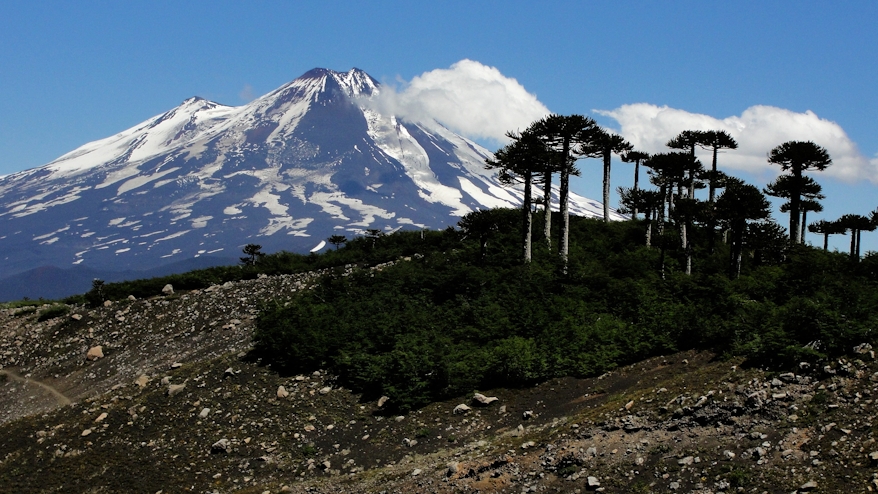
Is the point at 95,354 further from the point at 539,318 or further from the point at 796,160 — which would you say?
the point at 796,160

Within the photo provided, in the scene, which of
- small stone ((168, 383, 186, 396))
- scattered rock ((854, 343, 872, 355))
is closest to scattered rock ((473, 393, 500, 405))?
scattered rock ((854, 343, 872, 355))

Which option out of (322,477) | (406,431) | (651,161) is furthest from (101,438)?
(651,161)

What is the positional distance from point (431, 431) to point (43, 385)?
1621 centimetres

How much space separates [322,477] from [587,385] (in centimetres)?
659

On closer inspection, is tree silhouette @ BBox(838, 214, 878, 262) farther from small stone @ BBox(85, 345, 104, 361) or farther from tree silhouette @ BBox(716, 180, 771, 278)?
small stone @ BBox(85, 345, 104, 361)

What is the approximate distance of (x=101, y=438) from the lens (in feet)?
55.5

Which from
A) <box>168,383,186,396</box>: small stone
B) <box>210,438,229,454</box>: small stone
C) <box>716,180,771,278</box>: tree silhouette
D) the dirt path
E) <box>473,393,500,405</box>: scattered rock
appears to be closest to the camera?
<box>210,438,229,454</box>: small stone

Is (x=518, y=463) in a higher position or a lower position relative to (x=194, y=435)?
higher

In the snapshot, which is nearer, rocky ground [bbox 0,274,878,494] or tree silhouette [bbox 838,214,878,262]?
rocky ground [bbox 0,274,878,494]

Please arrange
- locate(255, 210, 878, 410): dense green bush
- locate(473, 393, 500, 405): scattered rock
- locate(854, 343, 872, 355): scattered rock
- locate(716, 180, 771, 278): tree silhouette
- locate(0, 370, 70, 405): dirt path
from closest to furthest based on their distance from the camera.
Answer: locate(854, 343, 872, 355): scattered rock
locate(473, 393, 500, 405): scattered rock
locate(255, 210, 878, 410): dense green bush
locate(0, 370, 70, 405): dirt path
locate(716, 180, 771, 278): tree silhouette

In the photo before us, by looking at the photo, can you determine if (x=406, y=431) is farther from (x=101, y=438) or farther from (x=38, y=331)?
(x=38, y=331)

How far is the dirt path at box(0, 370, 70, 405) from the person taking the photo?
22.0 meters

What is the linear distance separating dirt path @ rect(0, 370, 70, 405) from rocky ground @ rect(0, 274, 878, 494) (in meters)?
0.12

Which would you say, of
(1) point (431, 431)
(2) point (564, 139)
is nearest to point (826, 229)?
(2) point (564, 139)
